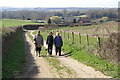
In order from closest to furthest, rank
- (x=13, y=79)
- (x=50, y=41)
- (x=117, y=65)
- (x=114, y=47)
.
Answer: (x=13, y=79) → (x=117, y=65) → (x=114, y=47) → (x=50, y=41)

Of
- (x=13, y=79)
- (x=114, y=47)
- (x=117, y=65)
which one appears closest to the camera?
(x=13, y=79)

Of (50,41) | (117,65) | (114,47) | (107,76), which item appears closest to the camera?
(107,76)

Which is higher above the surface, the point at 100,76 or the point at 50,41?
the point at 50,41

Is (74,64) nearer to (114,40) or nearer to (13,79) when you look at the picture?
(114,40)

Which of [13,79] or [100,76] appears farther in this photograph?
[100,76]

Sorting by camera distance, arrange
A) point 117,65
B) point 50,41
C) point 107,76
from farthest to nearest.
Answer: point 50,41, point 117,65, point 107,76

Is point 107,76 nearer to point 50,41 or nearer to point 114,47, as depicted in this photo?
point 114,47

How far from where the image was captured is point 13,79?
880cm

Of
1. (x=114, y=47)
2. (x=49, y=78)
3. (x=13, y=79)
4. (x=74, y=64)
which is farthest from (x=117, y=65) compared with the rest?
(x=13, y=79)

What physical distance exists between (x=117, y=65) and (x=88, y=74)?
173cm

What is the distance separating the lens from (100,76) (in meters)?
9.40

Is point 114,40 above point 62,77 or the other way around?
above

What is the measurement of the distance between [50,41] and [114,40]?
5.34 meters

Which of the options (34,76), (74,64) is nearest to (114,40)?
(74,64)
